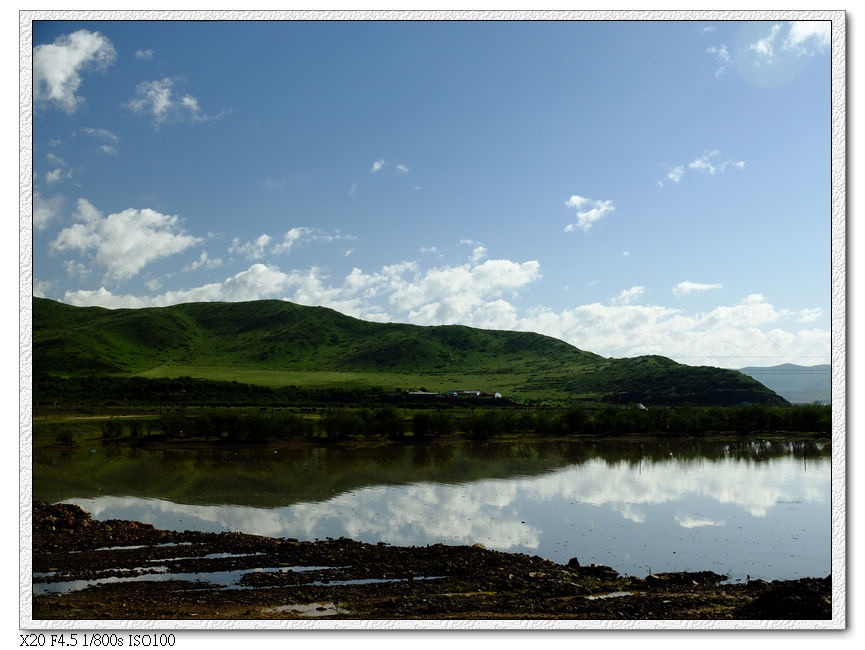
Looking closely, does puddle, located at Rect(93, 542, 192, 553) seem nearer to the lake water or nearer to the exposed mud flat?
the exposed mud flat

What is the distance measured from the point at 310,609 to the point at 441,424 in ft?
115

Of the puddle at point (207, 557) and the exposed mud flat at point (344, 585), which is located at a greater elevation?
Result: the exposed mud flat at point (344, 585)

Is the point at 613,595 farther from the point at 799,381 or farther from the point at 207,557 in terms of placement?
the point at 799,381

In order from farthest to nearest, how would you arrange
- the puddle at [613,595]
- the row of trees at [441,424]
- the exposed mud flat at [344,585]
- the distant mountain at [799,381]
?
1. the row of trees at [441,424]
2. the puddle at [613,595]
3. the distant mountain at [799,381]
4. the exposed mud flat at [344,585]

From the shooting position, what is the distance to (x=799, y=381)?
34.2m

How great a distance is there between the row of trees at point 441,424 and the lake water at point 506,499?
426 cm

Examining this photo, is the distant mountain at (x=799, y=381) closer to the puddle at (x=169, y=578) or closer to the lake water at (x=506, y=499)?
the lake water at (x=506, y=499)

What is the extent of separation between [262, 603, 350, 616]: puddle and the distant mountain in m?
6.28

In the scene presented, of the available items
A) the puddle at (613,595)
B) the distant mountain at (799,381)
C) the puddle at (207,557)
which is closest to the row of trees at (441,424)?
the distant mountain at (799,381)

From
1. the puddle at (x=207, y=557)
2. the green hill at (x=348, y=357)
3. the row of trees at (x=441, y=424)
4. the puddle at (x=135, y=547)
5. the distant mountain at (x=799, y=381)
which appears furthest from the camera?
the green hill at (x=348, y=357)

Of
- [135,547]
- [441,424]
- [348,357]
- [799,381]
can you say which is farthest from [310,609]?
[348,357]

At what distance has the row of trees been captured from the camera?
1479 inches

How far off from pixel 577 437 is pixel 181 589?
38426 millimetres

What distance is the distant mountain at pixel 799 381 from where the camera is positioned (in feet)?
23.0
